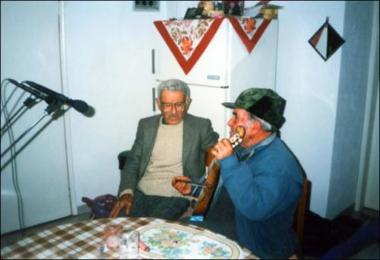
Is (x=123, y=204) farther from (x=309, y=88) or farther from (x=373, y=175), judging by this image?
(x=373, y=175)

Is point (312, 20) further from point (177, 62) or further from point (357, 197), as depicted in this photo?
point (357, 197)

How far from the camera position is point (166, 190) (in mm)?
2236

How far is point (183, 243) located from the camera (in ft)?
4.19

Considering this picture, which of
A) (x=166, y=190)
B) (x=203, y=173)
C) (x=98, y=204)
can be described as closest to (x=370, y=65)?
(x=203, y=173)

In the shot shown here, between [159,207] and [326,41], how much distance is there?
5.78ft

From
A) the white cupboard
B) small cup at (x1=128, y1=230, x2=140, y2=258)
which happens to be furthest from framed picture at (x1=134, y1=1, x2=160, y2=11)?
small cup at (x1=128, y1=230, x2=140, y2=258)

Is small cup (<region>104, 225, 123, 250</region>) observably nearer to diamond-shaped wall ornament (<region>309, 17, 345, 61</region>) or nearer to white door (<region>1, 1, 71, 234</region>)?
white door (<region>1, 1, 71, 234</region>)

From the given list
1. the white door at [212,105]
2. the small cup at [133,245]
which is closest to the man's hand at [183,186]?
the white door at [212,105]

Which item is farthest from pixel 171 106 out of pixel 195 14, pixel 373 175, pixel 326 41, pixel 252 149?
pixel 373 175

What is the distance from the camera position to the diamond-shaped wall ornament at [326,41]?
8.34 feet

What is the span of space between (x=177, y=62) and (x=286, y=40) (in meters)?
0.93

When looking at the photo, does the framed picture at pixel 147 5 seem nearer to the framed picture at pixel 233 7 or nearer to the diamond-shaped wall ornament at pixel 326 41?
the framed picture at pixel 233 7

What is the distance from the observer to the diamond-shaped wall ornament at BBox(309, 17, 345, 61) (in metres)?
2.54

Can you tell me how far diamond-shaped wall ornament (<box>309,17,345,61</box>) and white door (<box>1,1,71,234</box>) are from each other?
6.83 feet
